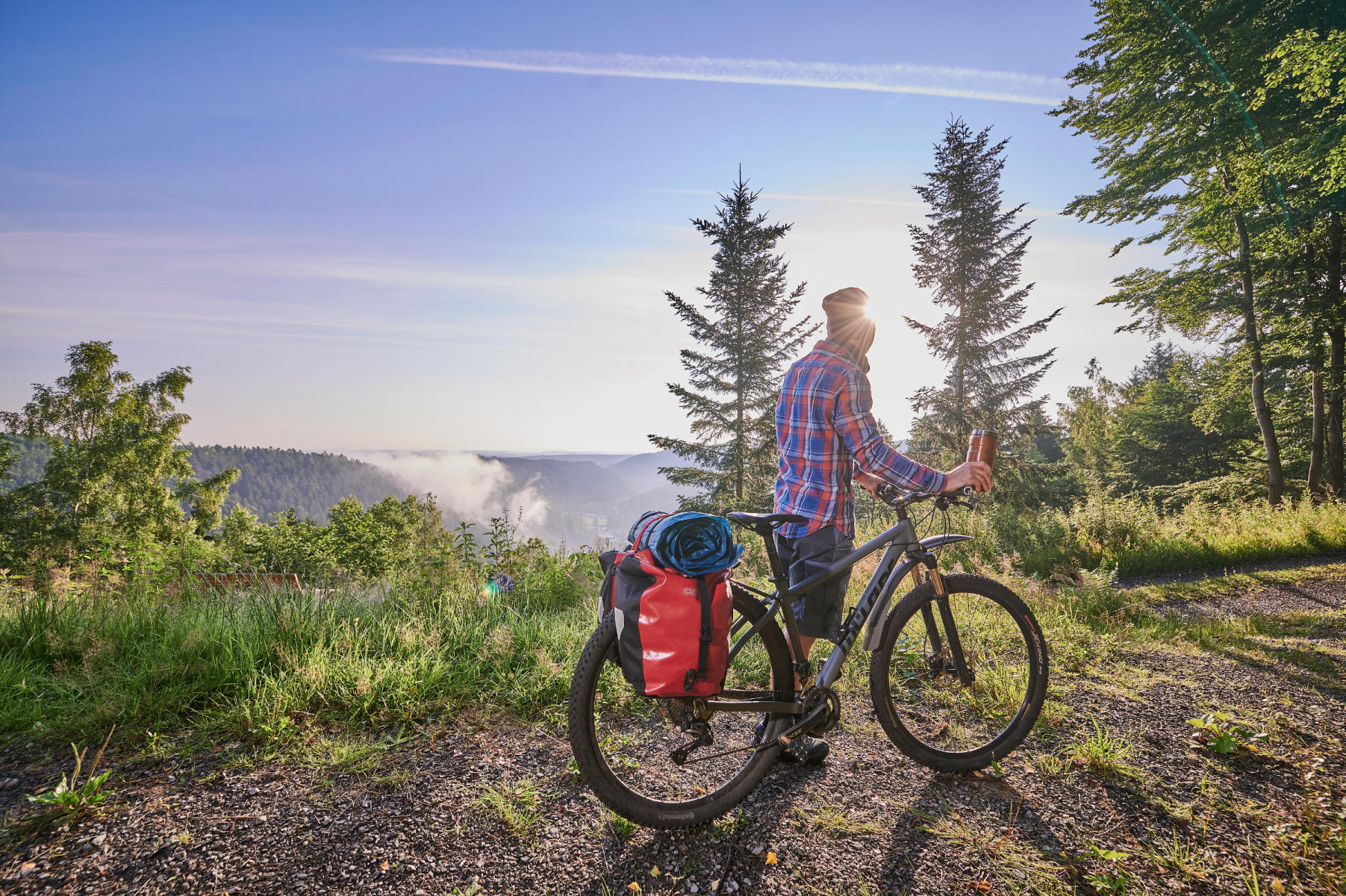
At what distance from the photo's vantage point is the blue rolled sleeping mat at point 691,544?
210 centimetres

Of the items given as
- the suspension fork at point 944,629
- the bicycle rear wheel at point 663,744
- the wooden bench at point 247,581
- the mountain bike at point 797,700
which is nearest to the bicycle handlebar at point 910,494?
the mountain bike at point 797,700

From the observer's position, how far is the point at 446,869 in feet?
6.58

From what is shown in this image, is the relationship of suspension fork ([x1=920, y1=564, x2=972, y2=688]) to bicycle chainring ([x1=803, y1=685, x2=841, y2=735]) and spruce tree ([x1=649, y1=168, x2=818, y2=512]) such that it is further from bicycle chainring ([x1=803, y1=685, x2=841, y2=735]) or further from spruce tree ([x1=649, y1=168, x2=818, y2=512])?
spruce tree ([x1=649, y1=168, x2=818, y2=512])

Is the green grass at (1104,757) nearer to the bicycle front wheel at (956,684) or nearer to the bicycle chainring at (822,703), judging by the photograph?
the bicycle front wheel at (956,684)

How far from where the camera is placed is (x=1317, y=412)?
1410cm

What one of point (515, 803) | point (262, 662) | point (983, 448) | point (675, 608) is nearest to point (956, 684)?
point (983, 448)

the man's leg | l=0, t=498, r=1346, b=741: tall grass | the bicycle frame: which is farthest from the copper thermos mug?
l=0, t=498, r=1346, b=741: tall grass

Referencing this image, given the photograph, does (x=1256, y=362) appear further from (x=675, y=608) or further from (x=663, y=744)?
(x=675, y=608)

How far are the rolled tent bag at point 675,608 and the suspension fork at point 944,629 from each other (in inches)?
51.6

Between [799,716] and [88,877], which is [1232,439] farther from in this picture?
[88,877]

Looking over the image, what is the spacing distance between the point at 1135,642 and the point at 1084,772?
282 centimetres

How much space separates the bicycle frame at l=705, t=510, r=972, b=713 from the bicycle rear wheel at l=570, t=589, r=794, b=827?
0.23 ft

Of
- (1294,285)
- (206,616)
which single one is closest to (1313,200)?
(1294,285)

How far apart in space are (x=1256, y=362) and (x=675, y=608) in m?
18.8
